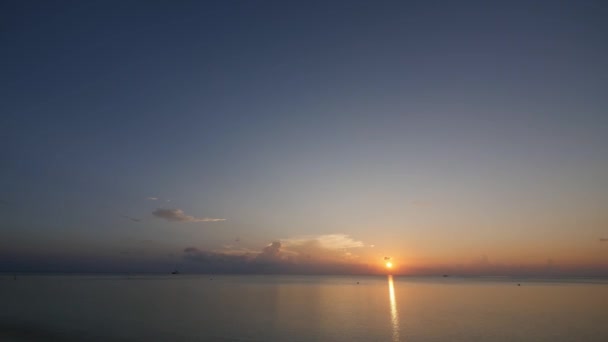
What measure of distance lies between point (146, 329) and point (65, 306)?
30.4 meters

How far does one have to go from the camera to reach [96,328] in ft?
126

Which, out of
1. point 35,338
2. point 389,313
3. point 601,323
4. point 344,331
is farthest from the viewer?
point 389,313

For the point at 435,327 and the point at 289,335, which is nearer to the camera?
the point at 289,335

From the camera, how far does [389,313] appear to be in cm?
5525

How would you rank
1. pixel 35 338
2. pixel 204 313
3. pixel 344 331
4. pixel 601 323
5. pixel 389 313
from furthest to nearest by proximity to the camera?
pixel 389 313 < pixel 204 313 < pixel 601 323 < pixel 344 331 < pixel 35 338

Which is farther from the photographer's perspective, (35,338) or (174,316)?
(174,316)

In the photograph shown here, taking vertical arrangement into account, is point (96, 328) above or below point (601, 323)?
above

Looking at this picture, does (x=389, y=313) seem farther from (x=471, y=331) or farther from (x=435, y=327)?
(x=471, y=331)

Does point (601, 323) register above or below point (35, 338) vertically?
below

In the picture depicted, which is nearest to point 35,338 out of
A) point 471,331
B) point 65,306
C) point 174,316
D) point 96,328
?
point 96,328

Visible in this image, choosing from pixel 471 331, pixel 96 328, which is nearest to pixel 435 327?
pixel 471 331

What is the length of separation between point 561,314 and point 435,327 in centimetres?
2740

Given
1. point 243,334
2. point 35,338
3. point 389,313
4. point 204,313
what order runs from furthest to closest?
point 389,313, point 204,313, point 243,334, point 35,338

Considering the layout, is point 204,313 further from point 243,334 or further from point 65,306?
point 65,306
